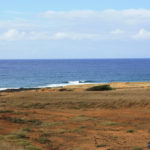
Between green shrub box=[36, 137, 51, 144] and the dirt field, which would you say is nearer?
the dirt field

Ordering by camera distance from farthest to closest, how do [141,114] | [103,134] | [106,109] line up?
[106,109] → [141,114] → [103,134]

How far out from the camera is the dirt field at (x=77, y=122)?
1242 centimetres

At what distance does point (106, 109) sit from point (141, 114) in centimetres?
314

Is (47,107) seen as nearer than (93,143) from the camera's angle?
No

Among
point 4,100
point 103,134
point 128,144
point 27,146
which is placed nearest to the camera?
point 27,146

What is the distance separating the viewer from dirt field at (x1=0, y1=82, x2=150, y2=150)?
489 inches

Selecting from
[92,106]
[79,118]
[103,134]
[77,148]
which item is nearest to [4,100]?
[92,106]

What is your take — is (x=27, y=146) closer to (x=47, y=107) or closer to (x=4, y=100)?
(x=47, y=107)

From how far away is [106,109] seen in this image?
74.1 ft

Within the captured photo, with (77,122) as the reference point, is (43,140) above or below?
above

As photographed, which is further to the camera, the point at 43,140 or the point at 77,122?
the point at 77,122

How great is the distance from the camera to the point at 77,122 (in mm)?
17266

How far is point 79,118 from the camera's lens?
60.1 ft

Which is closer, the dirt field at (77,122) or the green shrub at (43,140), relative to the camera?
the dirt field at (77,122)
